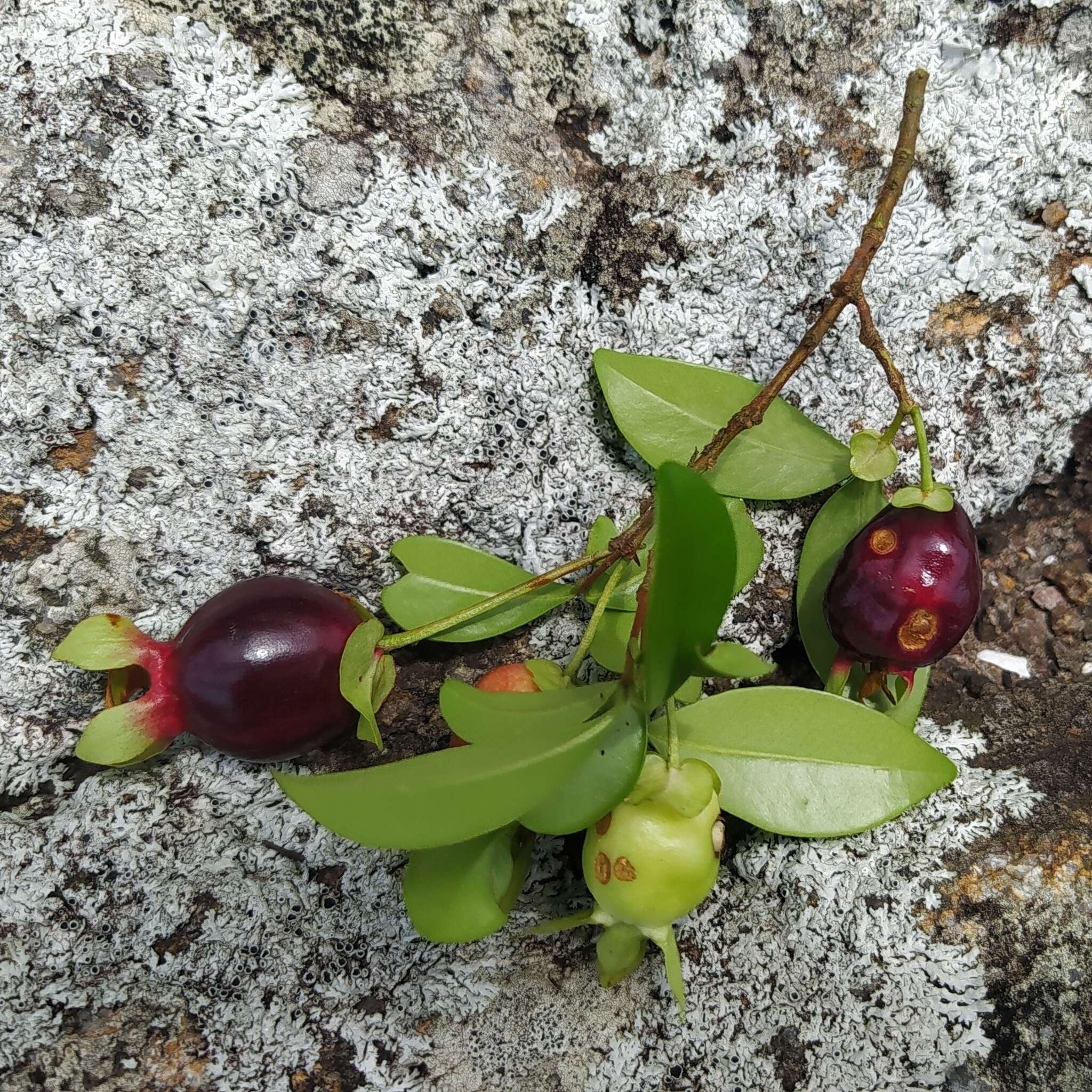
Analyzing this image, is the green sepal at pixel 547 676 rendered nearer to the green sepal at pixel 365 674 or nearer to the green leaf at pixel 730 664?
the green sepal at pixel 365 674

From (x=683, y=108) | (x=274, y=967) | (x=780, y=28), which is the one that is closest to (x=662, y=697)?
(x=274, y=967)

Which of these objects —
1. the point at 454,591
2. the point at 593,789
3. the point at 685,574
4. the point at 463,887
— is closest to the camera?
the point at 685,574

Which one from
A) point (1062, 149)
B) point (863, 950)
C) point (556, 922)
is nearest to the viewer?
point (556, 922)

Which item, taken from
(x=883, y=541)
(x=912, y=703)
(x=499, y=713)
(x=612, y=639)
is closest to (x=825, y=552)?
(x=883, y=541)

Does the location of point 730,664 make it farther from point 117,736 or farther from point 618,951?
point 117,736

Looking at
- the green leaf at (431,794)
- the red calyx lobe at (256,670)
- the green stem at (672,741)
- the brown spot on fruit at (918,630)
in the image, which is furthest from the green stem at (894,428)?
the red calyx lobe at (256,670)

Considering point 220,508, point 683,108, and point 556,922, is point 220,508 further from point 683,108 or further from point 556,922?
point 683,108

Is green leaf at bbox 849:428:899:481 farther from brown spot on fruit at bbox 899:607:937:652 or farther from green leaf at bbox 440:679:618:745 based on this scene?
green leaf at bbox 440:679:618:745
